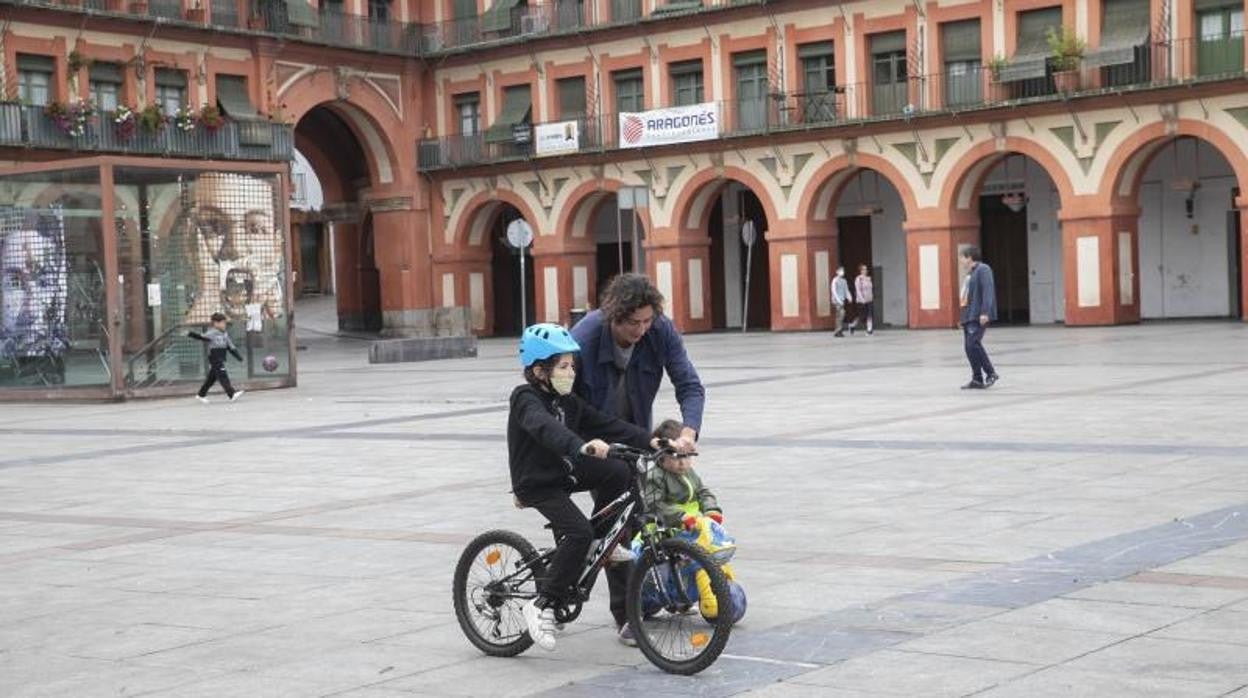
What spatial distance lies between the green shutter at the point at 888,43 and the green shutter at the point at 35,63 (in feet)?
65.9

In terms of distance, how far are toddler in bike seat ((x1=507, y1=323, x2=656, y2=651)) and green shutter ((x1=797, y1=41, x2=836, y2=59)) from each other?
39.9 metres

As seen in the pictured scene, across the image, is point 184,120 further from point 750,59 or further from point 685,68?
point 750,59

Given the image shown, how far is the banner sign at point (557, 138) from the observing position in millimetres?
51562

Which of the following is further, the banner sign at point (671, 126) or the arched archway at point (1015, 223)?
the banner sign at point (671, 126)

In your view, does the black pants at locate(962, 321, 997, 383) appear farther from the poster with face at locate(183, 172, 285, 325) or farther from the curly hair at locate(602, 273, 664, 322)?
the curly hair at locate(602, 273, 664, 322)

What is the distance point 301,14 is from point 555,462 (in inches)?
1759

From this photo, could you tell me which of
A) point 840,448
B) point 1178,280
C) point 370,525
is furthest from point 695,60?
point 370,525

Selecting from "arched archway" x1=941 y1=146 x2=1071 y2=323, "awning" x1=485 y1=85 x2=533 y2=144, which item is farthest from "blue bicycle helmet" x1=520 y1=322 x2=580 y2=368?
"awning" x1=485 y1=85 x2=533 y2=144

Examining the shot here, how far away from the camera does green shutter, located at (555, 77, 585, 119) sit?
5225 cm

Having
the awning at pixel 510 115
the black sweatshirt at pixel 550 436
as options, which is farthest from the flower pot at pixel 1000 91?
the black sweatshirt at pixel 550 436

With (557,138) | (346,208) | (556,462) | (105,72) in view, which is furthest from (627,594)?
(346,208)

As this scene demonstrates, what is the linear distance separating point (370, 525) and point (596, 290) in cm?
4287

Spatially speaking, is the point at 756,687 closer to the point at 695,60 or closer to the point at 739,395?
the point at 739,395

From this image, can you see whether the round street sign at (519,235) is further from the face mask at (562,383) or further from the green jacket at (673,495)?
the face mask at (562,383)
